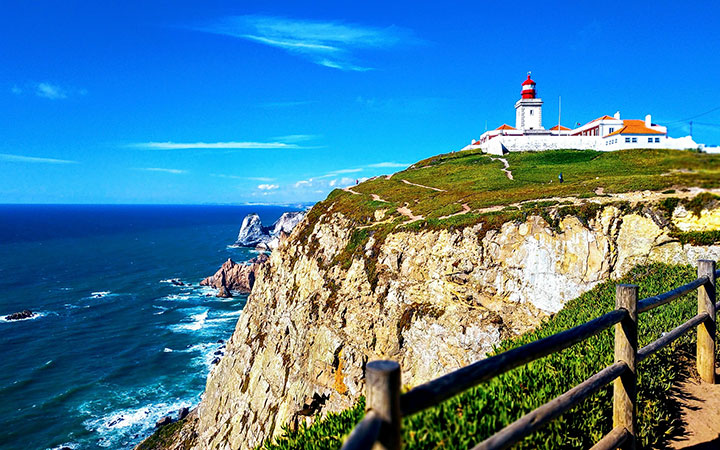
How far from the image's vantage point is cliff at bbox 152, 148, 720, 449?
1891 cm

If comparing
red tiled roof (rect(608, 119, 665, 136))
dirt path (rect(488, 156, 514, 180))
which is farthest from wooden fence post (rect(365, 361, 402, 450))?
red tiled roof (rect(608, 119, 665, 136))

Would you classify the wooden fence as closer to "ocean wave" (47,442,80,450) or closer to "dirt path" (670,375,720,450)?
"dirt path" (670,375,720,450)

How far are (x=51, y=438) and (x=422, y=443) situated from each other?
36082 millimetres

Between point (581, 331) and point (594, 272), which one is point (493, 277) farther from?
point (581, 331)

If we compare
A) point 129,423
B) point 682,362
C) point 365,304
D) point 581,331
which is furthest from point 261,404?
point 581,331

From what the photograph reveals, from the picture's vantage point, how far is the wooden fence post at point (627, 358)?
5.16 meters

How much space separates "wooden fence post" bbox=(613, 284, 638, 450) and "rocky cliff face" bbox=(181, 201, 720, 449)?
12654 mm

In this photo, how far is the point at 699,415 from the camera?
6609 mm

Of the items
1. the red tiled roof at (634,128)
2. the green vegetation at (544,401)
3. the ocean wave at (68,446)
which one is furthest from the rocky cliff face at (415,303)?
the red tiled roof at (634,128)

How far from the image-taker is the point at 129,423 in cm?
3198

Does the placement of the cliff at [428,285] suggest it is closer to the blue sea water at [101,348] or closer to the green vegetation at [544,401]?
the blue sea water at [101,348]

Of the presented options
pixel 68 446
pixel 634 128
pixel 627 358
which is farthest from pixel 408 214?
pixel 634 128

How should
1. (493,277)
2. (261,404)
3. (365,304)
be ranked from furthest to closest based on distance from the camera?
(261,404) < (365,304) < (493,277)

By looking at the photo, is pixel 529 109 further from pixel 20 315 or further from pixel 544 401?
pixel 20 315
